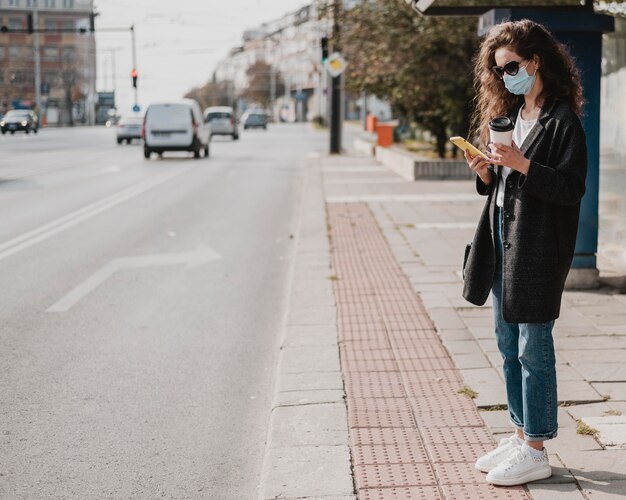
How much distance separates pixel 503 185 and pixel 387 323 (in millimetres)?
3250

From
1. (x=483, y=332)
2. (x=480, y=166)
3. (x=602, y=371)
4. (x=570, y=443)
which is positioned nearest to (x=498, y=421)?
(x=570, y=443)

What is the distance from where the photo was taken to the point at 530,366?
395cm

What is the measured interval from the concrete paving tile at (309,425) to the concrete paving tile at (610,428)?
1.03 meters

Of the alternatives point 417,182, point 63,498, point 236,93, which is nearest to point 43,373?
point 63,498

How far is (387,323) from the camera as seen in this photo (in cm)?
710

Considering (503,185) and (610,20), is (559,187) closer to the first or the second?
(503,185)

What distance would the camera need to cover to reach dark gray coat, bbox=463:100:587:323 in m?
3.72

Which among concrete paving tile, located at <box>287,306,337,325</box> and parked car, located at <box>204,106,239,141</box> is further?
parked car, located at <box>204,106,239,141</box>

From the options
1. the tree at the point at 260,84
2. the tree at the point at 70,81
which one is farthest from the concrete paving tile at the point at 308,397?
the tree at the point at 260,84

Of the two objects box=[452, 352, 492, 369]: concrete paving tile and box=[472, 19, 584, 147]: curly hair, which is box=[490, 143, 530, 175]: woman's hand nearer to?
box=[472, 19, 584, 147]: curly hair

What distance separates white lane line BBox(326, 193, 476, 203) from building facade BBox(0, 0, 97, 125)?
9071 cm

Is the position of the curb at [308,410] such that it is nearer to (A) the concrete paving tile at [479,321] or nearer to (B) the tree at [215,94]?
(A) the concrete paving tile at [479,321]

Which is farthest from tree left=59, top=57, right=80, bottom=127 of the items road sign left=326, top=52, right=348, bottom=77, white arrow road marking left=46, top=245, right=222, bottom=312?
white arrow road marking left=46, top=245, right=222, bottom=312

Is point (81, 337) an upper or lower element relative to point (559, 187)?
lower
